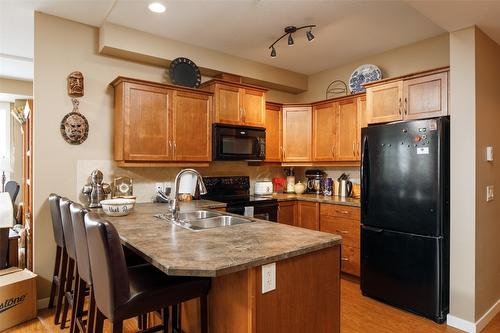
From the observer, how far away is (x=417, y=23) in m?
3.01

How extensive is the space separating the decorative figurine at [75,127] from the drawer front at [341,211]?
2.75 metres

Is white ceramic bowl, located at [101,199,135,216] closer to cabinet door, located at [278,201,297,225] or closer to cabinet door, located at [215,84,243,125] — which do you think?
cabinet door, located at [215,84,243,125]

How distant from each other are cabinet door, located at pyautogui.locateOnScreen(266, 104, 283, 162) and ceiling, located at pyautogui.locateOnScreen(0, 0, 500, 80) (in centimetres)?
80

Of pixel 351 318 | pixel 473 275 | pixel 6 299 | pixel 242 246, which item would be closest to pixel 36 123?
pixel 6 299

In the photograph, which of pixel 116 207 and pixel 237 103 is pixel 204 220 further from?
pixel 237 103

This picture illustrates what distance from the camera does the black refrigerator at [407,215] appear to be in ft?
Result: 8.30

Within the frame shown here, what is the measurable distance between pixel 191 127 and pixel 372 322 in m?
2.55

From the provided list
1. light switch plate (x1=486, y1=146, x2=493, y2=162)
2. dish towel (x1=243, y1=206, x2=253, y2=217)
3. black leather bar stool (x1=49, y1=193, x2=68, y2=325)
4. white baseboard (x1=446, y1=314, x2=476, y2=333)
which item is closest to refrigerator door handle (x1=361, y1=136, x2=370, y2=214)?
light switch plate (x1=486, y1=146, x2=493, y2=162)

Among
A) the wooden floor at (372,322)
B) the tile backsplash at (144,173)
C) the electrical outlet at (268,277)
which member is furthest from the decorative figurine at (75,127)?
A: the electrical outlet at (268,277)

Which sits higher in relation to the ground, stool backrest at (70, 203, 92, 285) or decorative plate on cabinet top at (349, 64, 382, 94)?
decorative plate on cabinet top at (349, 64, 382, 94)

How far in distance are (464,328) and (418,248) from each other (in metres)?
0.67

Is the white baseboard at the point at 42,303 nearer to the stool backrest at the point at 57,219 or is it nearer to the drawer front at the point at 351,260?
the stool backrest at the point at 57,219

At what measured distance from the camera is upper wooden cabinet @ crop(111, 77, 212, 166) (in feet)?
9.89

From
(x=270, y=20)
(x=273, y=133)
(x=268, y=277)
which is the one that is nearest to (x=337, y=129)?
(x=273, y=133)
